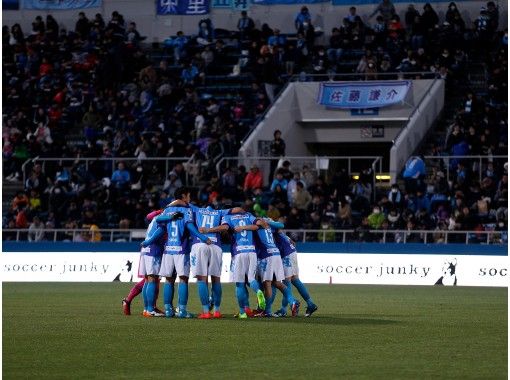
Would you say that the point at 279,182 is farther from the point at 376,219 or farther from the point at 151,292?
the point at 151,292

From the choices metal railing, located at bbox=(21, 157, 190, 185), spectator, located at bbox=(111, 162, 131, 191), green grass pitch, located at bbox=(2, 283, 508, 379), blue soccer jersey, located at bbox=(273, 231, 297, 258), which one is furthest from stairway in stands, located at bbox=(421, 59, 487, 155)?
blue soccer jersey, located at bbox=(273, 231, 297, 258)

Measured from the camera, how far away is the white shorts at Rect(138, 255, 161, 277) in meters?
20.4

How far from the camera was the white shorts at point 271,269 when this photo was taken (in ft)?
66.5

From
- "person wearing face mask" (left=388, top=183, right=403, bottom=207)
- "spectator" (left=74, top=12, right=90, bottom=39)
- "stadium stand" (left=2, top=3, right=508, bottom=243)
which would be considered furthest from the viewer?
"spectator" (left=74, top=12, right=90, bottom=39)

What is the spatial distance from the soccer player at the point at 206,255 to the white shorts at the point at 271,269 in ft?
2.24

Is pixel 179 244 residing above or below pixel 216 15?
below

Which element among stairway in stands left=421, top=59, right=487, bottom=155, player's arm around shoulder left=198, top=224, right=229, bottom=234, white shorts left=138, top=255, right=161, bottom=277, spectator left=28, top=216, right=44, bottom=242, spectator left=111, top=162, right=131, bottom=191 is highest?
stairway in stands left=421, top=59, right=487, bottom=155

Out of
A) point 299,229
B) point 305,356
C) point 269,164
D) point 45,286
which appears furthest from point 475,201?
point 305,356

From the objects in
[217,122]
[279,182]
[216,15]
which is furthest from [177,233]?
[216,15]

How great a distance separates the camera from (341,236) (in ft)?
111

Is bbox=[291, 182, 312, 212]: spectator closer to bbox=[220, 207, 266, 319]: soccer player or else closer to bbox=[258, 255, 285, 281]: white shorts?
bbox=[258, 255, 285, 281]: white shorts

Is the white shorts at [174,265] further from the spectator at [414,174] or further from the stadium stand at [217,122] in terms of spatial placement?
the spectator at [414,174]

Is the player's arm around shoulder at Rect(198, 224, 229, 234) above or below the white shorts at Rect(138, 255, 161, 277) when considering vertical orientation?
above

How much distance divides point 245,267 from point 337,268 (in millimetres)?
12488
